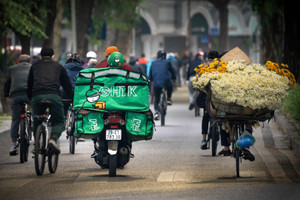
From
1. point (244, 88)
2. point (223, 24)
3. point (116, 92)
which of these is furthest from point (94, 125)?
point (223, 24)

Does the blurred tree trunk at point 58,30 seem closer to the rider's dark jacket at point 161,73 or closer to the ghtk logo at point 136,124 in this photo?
the rider's dark jacket at point 161,73

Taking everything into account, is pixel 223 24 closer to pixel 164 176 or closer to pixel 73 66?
pixel 73 66

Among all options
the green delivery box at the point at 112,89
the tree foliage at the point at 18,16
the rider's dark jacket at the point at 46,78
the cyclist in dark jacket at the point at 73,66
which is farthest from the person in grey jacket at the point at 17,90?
the tree foliage at the point at 18,16

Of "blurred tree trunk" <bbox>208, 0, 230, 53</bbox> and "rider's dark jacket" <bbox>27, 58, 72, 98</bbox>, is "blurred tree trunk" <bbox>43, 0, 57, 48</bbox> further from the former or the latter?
"blurred tree trunk" <bbox>208, 0, 230, 53</bbox>

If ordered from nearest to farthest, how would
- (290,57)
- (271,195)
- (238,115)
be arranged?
(271,195), (238,115), (290,57)

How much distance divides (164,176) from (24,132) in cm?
300

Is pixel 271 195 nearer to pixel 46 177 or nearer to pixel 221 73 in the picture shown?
pixel 221 73

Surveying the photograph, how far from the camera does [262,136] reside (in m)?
18.3

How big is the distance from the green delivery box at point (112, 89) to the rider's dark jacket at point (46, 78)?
56 cm

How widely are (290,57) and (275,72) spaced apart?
1569 cm

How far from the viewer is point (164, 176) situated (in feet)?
39.0

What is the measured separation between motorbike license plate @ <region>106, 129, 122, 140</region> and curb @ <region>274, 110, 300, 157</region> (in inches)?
157

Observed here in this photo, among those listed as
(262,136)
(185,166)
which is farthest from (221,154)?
(262,136)

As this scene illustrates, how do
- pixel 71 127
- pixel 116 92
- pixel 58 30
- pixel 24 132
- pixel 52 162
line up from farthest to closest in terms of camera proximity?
pixel 58 30, pixel 71 127, pixel 24 132, pixel 52 162, pixel 116 92
